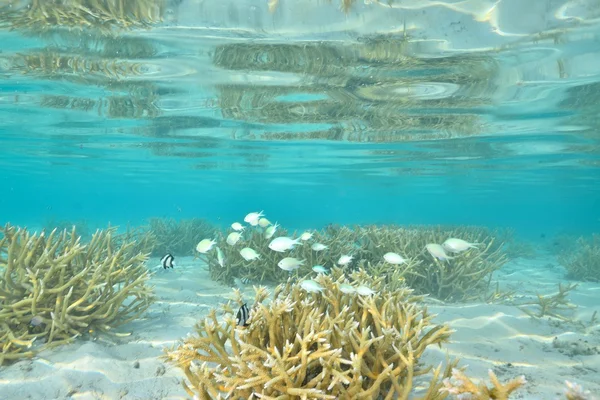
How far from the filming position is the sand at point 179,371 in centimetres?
425

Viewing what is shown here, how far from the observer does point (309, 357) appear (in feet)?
10.5

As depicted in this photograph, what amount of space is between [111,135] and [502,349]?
22.5 m

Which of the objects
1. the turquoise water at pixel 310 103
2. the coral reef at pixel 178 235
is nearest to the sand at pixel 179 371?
the turquoise water at pixel 310 103

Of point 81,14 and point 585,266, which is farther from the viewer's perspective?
point 585,266

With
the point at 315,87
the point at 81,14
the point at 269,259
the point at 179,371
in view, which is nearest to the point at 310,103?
the point at 315,87

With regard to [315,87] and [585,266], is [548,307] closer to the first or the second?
[585,266]

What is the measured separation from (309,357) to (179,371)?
229cm

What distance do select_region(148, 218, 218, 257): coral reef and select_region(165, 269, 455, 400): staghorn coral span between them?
1118 centimetres

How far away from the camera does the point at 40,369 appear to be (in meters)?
4.52

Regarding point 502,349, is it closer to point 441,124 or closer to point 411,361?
point 411,361

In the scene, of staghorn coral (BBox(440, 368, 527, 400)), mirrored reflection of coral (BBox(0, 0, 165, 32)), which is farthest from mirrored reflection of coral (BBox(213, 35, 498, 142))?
staghorn coral (BBox(440, 368, 527, 400))

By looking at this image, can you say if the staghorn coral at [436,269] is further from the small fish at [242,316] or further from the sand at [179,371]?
the small fish at [242,316]

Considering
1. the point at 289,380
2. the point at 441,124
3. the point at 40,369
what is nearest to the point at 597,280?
the point at 441,124

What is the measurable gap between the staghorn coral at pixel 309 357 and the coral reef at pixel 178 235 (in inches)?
440
